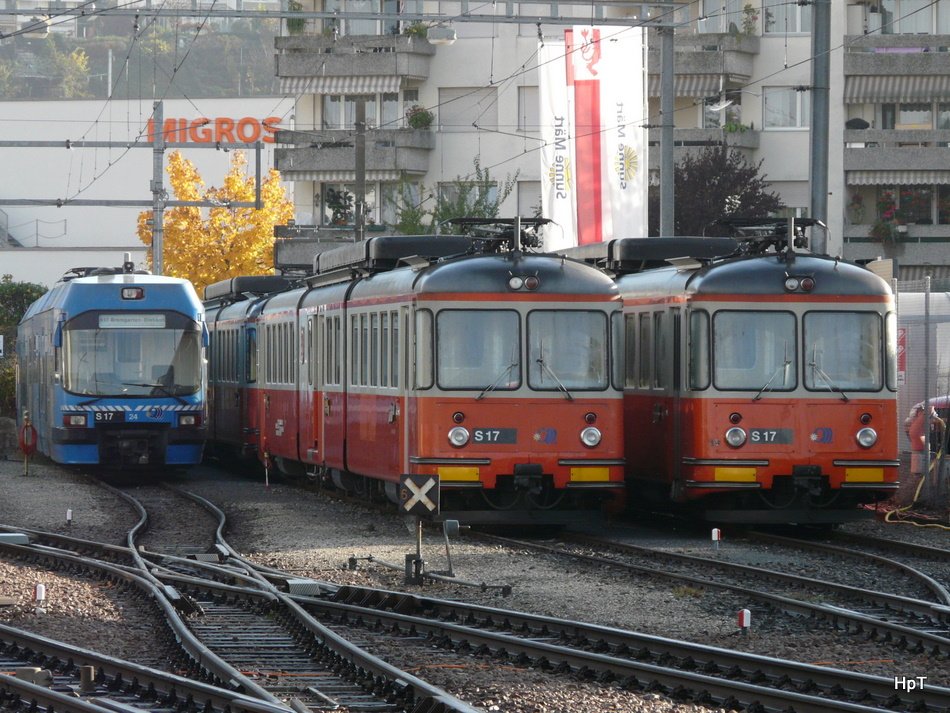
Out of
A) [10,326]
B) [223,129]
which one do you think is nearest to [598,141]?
[10,326]

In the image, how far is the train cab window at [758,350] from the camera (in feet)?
59.2

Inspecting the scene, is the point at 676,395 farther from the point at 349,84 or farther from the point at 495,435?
the point at 349,84

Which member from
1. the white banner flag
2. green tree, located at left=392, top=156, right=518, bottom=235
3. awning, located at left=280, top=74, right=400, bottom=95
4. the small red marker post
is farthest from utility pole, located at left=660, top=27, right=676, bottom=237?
awning, located at left=280, top=74, right=400, bottom=95

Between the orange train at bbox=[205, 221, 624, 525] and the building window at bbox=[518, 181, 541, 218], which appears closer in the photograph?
the orange train at bbox=[205, 221, 624, 525]

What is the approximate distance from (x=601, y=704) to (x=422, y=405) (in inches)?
348

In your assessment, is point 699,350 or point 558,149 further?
point 558,149

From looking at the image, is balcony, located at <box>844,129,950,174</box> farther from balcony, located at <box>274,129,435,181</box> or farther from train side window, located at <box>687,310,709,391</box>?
train side window, located at <box>687,310,709,391</box>

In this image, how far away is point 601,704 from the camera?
9.23 m

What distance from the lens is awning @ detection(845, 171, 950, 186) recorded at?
5244 cm

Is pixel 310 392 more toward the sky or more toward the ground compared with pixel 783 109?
more toward the ground

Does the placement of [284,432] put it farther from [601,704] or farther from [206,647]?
[601,704]

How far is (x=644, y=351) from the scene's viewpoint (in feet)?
64.7

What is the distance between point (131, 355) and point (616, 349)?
36.2 feet

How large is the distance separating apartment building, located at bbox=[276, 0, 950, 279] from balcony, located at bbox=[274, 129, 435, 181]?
0.05 m
